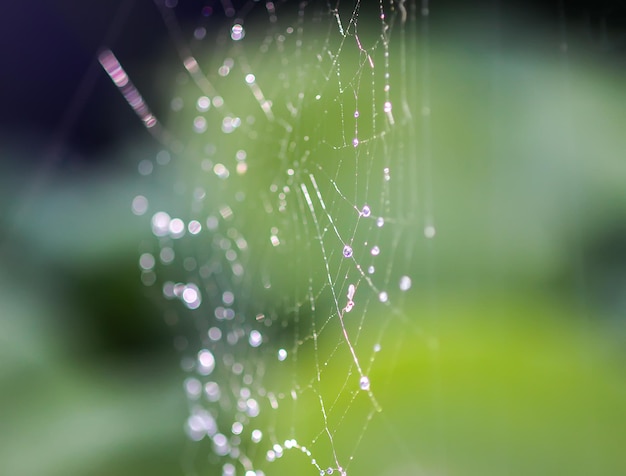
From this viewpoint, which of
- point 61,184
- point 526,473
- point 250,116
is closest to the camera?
point 526,473

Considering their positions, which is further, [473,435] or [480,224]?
[480,224]

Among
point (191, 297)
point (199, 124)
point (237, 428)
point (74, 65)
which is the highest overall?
point (74, 65)

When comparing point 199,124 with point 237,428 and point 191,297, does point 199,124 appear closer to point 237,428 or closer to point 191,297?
point 191,297

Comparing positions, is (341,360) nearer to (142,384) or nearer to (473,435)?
(473,435)

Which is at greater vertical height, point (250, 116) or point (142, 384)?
point (250, 116)

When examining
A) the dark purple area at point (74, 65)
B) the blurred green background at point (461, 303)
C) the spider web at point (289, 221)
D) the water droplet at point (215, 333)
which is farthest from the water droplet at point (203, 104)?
the water droplet at point (215, 333)

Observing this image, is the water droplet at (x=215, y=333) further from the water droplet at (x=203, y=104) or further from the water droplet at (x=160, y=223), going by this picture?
the water droplet at (x=203, y=104)

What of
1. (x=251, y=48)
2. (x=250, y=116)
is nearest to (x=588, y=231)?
(x=250, y=116)

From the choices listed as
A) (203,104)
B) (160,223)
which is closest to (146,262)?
(160,223)

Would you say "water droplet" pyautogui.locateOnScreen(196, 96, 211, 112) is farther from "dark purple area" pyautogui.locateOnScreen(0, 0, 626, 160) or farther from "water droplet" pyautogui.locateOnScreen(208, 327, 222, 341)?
"water droplet" pyautogui.locateOnScreen(208, 327, 222, 341)
